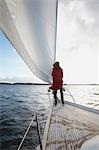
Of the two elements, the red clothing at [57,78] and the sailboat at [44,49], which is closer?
the sailboat at [44,49]

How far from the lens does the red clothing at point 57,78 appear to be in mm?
6799

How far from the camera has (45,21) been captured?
525 centimetres

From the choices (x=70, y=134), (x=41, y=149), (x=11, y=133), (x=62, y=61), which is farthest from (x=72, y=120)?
A: (x=11, y=133)

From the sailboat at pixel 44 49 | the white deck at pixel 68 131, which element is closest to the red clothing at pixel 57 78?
the sailboat at pixel 44 49

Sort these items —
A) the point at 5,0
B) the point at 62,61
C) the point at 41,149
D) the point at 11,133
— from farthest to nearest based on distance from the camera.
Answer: the point at 11,133 → the point at 62,61 → the point at 41,149 → the point at 5,0

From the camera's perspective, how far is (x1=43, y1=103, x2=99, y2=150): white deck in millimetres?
3231

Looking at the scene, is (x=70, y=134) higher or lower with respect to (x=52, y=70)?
lower

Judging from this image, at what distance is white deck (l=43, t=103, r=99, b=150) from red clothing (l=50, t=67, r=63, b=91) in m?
1.62

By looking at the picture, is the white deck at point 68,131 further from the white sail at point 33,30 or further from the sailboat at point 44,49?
the white sail at point 33,30

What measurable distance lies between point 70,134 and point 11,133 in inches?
253

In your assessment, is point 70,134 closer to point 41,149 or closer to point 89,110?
point 41,149

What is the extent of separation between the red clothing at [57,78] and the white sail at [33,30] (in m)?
0.27

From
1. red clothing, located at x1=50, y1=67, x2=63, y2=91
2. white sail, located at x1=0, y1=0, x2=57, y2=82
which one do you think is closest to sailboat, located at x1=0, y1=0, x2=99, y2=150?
white sail, located at x1=0, y1=0, x2=57, y2=82

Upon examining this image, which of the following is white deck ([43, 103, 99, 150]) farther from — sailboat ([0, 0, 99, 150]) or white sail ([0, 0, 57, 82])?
white sail ([0, 0, 57, 82])
